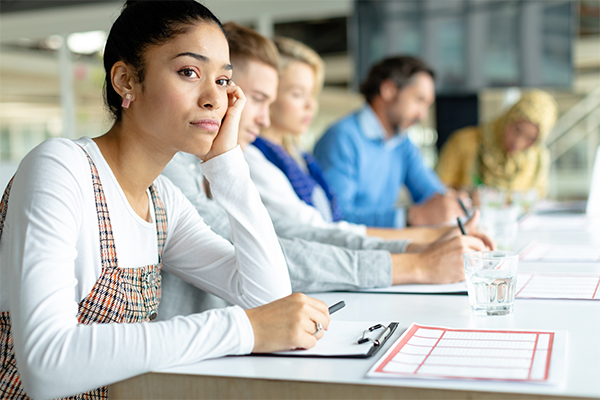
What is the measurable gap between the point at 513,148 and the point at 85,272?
328 cm

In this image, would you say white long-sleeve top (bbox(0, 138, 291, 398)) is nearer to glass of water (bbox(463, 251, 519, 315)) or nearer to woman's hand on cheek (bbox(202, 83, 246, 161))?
woman's hand on cheek (bbox(202, 83, 246, 161))

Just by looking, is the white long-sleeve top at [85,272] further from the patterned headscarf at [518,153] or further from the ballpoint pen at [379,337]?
the patterned headscarf at [518,153]

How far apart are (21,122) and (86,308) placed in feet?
20.5

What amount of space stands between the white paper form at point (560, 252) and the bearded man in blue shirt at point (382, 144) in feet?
2.92

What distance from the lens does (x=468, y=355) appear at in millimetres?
735

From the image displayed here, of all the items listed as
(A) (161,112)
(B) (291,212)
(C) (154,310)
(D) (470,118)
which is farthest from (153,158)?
(D) (470,118)

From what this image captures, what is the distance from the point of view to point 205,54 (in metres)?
0.96

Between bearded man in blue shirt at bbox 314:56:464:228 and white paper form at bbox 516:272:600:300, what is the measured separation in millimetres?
1288

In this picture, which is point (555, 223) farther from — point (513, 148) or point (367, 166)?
point (513, 148)

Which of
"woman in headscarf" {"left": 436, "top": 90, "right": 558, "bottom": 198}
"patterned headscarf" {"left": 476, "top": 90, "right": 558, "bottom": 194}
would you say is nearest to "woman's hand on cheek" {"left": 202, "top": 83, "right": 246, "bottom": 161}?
"woman in headscarf" {"left": 436, "top": 90, "right": 558, "bottom": 198}

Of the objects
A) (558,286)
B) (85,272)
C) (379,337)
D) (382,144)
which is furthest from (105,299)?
(382,144)

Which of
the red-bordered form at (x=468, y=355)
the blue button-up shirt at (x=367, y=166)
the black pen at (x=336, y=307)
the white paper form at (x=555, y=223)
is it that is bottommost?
the red-bordered form at (x=468, y=355)

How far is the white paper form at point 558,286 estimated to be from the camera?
3.54 ft

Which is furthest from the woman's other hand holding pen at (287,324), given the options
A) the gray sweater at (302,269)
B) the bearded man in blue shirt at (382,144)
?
the bearded man in blue shirt at (382,144)
